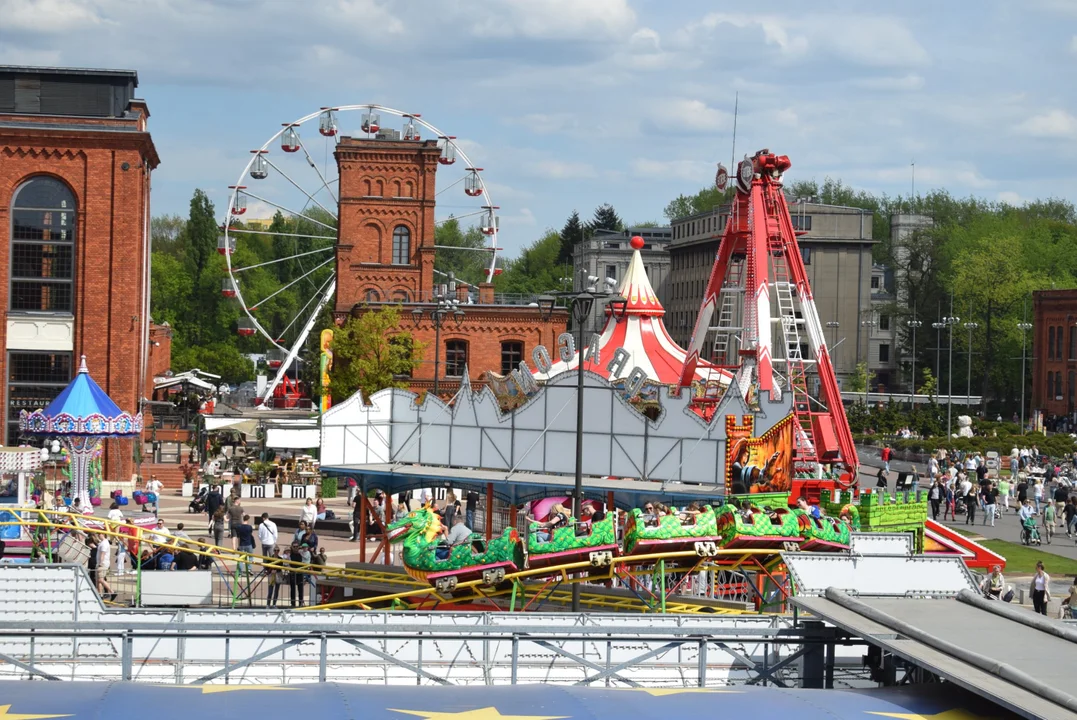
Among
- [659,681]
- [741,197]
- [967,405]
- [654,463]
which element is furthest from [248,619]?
[967,405]

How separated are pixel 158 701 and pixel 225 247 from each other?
198 feet

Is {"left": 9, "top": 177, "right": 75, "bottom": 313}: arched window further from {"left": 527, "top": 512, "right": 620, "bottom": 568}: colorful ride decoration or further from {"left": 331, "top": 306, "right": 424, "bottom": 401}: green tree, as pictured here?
{"left": 527, "top": 512, "right": 620, "bottom": 568}: colorful ride decoration

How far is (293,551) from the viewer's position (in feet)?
95.6

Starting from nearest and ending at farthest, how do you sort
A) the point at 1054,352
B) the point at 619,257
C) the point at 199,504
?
the point at 199,504 → the point at 1054,352 → the point at 619,257

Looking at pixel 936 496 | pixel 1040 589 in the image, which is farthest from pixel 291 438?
pixel 1040 589

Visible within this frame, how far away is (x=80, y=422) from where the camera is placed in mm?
42062

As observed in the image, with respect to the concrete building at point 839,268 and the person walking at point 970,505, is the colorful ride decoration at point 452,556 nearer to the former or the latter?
the person walking at point 970,505

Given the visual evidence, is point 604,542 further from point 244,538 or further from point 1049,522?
point 1049,522

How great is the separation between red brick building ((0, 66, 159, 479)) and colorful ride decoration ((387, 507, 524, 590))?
29.2 metres

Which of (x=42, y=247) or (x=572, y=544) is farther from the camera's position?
A: (x=42, y=247)

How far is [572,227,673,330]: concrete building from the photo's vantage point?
14288 centimetres

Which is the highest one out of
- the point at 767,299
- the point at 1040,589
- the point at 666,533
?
the point at 767,299

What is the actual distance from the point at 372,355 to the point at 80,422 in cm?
2176

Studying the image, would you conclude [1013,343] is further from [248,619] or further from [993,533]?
[248,619]
